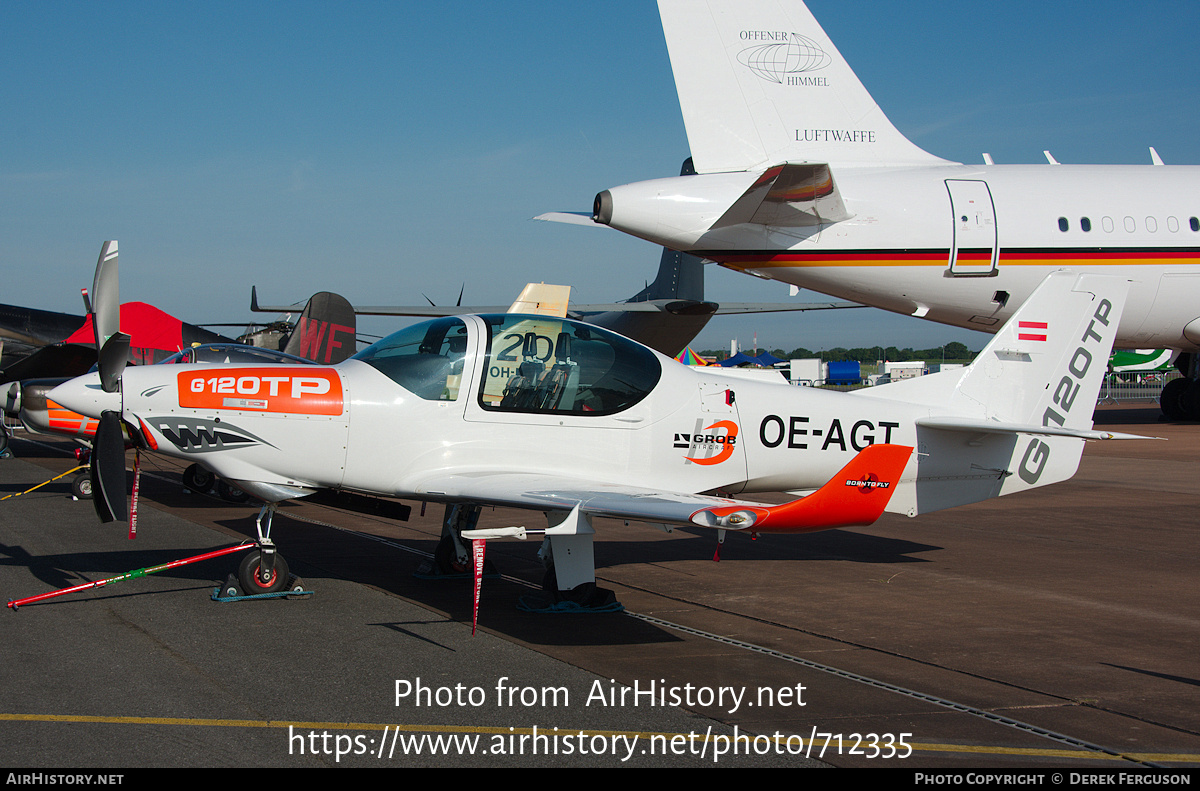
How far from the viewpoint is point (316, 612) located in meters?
6.41

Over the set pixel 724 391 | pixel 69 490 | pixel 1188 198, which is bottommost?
pixel 69 490

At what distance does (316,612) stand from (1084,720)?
4.93m

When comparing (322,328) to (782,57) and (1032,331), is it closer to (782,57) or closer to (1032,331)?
(782,57)

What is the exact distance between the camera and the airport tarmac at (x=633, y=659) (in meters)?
4.00

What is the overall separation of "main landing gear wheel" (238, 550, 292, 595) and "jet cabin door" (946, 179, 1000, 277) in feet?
40.3

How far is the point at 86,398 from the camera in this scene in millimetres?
6281

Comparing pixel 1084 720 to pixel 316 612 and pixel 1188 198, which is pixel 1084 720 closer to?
pixel 316 612

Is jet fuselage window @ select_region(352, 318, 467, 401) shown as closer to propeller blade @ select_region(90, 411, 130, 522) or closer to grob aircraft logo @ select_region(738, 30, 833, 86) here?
propeller blade @ select_region(90, 411, 130, 522)

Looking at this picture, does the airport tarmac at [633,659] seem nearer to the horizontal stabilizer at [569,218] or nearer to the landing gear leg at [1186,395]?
the horizontal stabilizer at [569,218]

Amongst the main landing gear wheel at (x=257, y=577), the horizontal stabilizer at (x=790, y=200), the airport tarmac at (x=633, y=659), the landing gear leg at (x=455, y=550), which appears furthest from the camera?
the horizontal stabilizer at (x=790, y=200)

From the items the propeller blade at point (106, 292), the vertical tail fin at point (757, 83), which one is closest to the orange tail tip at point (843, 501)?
the propeller blade at point (106, 292)

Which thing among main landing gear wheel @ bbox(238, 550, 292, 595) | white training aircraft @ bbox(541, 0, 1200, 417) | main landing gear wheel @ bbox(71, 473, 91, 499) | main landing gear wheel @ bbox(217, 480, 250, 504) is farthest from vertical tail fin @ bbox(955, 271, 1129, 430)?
main landing gear wheel @ bbox(71, 473, 91, 499)

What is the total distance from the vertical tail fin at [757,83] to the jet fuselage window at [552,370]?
8.87 m

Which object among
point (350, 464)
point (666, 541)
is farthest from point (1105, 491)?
point (350, 464)
